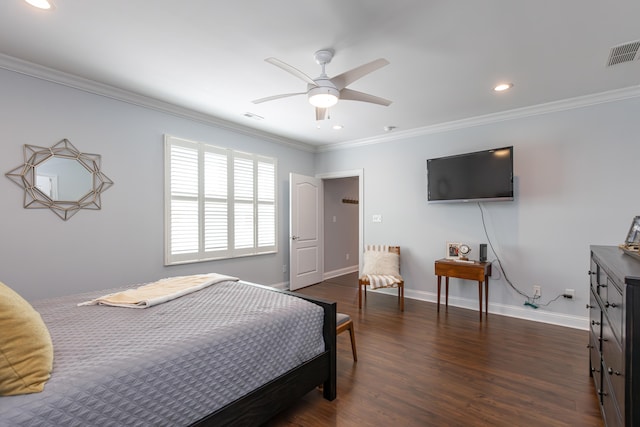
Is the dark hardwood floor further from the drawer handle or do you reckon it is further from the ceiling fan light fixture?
the ceiling fan light fixture

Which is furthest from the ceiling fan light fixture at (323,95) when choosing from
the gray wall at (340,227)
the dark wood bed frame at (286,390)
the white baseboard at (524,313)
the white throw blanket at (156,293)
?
the gray wall at (340,227)

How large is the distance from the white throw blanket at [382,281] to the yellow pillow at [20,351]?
3322 mm

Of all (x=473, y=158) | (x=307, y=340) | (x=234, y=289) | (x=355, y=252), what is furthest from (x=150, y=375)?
(x=355, y=252)

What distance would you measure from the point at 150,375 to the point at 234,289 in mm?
1149

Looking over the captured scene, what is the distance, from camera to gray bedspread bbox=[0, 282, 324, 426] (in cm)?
108

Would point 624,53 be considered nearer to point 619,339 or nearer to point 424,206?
point 619,339

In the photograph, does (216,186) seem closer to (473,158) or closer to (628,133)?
(473,158)

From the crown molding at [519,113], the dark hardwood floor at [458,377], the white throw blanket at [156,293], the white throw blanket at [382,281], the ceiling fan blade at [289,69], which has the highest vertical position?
the crown molding at [519,113]

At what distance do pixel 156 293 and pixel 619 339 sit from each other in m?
2.62

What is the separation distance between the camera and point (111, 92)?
312 cm

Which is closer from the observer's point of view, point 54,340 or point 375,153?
point 54,340

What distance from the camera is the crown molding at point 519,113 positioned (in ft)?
10.3

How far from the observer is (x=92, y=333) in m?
1.48

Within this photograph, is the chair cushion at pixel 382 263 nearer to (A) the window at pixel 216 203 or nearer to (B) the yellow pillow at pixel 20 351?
(A) the window at pixel 216 203
